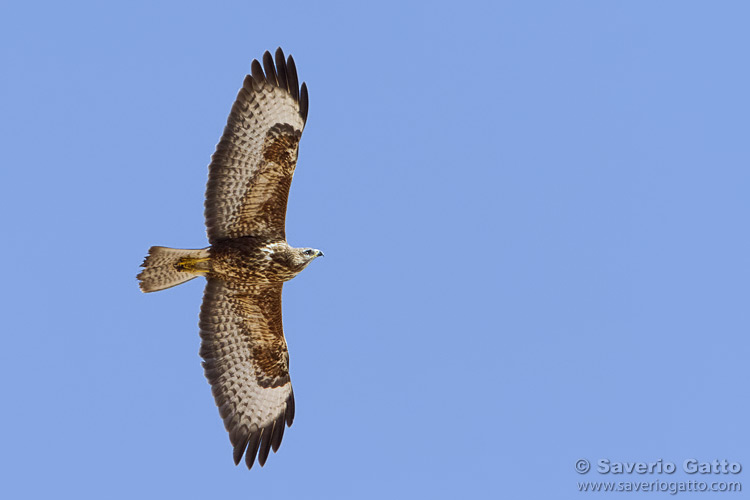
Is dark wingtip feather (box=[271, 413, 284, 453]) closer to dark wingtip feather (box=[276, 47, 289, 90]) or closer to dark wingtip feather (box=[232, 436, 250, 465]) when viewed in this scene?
dark wingtip feather (box=[232, 436, 250, 465])

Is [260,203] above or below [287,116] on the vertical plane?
below

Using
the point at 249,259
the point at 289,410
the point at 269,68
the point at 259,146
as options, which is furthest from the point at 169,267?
the point at 269,68

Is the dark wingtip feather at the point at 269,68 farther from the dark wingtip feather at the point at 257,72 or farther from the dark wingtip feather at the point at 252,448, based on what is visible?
the dark wingtip feather at the point at 252,448

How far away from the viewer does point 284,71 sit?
18.3 m

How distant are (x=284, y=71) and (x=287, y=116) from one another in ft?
2.17

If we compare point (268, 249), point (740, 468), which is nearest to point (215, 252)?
point (268, 249)

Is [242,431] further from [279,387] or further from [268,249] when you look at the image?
[268,249]

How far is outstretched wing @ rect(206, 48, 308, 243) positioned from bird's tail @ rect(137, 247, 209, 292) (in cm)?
56

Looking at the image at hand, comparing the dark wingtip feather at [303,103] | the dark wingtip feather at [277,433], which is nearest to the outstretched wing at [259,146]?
the dark wingtip feather at [303,103]

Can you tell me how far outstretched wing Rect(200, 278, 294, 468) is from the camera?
1927cm

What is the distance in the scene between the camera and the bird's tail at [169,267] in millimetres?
18531

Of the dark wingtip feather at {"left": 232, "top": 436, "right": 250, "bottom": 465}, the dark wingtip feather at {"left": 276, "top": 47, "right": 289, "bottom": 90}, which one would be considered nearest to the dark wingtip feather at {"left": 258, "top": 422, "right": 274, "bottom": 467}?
the dark wingtip feather at {"left": 232, "top": 436, "right": 250, "bottom": 465}

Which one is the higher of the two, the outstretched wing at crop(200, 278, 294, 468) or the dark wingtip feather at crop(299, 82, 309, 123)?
the dark wingtip feather at crop(299, 82, 309, 123)

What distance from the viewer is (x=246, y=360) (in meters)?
19.6
